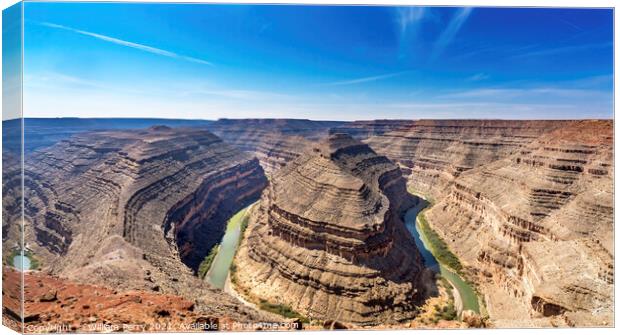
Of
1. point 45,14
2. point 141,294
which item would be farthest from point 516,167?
point 45,14

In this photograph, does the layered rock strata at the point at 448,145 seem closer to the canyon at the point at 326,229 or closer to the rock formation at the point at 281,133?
the rock formation at the point at 281,133

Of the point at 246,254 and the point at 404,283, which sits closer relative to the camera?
the point at 404,283

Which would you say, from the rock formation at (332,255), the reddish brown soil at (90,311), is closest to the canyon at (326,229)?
the rock formation at (332,255)

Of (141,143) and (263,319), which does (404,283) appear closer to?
(263,319)

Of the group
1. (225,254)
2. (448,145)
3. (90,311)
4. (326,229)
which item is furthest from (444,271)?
(448,145)

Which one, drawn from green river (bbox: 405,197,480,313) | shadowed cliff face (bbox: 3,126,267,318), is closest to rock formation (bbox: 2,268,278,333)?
shadowed cliff face (bbox: 3,126,267,318)

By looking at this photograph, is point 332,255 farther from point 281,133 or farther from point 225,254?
point 281,133
